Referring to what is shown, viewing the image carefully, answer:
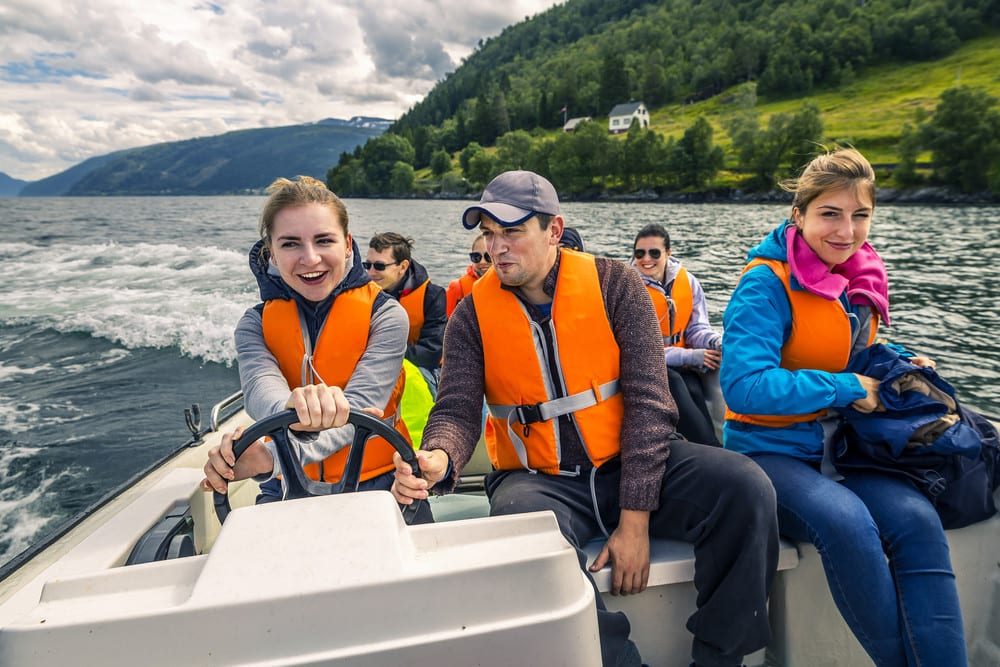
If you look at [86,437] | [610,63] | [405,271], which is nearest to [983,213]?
[405,271]

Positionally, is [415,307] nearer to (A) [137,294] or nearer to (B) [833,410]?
(B) [833,410]

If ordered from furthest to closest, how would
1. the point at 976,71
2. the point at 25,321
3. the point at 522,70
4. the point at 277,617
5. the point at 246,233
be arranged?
the point at 522,70 → the point at 976,71 → the point at 246,233 → the point at 25,321 → the point at 277,617

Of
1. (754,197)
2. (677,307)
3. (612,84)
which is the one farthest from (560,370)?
(612,84)

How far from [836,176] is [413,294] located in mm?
2741

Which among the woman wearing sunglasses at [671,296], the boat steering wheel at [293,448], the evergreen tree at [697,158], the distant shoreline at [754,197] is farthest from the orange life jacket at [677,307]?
the evergreen tree at [697,158]

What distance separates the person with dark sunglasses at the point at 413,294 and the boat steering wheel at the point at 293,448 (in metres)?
2.29

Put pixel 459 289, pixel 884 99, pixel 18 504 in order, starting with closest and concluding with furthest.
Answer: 1. pixel 18 504
2. pixel 459 289
3. pixel 884 99

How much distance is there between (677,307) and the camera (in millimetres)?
4086

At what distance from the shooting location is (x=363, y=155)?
83500 mm

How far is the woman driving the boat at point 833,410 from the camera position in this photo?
1560 millimetres

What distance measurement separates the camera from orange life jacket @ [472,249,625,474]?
1839 mm

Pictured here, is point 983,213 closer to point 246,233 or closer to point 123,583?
point 246,233

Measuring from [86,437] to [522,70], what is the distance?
443 feet

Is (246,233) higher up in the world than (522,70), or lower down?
lower down
